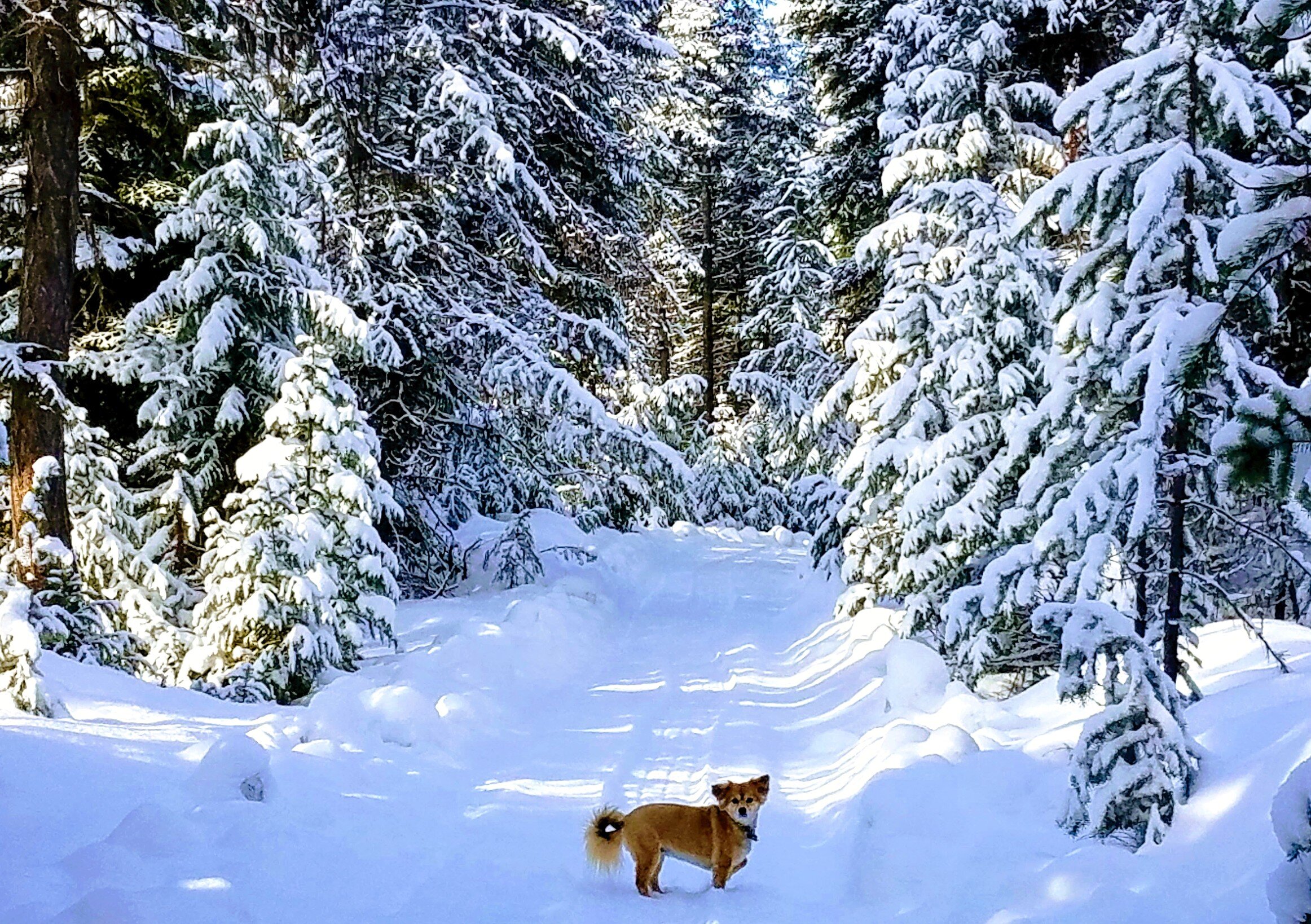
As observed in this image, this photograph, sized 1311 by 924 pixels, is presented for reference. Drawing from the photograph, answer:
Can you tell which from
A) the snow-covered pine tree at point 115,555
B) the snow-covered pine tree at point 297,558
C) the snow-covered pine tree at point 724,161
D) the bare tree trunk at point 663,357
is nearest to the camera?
the snow-covered pine tree at point 297,558

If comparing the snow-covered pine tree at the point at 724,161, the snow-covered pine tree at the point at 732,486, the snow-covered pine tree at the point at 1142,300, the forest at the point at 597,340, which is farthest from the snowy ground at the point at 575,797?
the snow-covered pine tree at the point at 724,161

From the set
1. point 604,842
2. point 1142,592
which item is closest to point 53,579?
point 604,842

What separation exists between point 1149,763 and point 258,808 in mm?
4371

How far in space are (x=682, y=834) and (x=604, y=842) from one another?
0.39 metres

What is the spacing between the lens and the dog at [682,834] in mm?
4766

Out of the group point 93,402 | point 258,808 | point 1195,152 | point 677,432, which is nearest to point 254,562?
point 258,808

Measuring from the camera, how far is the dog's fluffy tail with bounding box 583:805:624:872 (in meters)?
4.75

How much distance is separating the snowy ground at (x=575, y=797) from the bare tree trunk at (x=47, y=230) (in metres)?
2.07

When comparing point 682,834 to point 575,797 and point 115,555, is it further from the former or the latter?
point 115,555

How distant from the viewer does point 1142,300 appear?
536 cm

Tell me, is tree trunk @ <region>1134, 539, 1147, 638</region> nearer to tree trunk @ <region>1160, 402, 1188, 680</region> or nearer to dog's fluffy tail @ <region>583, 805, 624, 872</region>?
tree trunk @ <region>1160, 402, 1188, 680</region>

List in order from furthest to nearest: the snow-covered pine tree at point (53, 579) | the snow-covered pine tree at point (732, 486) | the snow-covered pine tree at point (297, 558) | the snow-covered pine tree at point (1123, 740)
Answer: the snow-covered pine tree at point (732, 486)
the snow-covered pine tree at point (297, 558)
the snow-covered pine tree at point (53, 579)
the snow-covered pine tree at point (1123, 740)

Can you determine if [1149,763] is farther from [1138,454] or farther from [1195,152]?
[1195,152]

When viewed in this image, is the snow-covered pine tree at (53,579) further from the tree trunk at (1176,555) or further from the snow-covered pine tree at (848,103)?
the snow-covered pine tree at (848,103)
